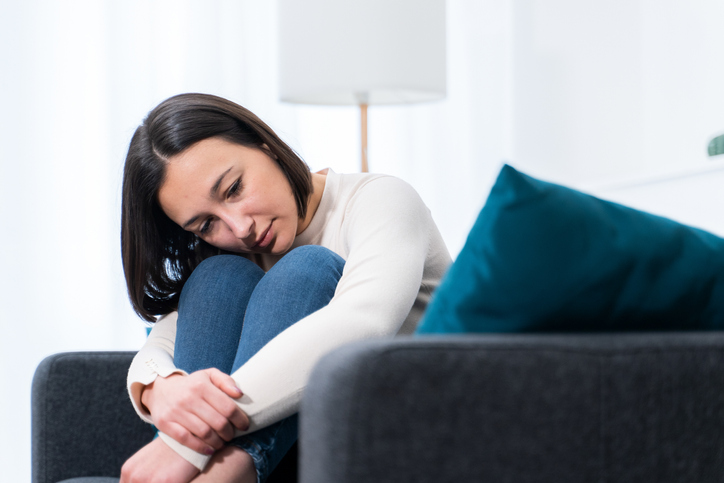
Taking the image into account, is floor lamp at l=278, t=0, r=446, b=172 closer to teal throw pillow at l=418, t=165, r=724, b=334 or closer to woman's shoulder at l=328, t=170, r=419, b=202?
woman's shoulder at l=328, t=170, r=419, b=202

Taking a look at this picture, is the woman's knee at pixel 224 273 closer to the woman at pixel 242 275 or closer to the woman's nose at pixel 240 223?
the woman at pixel 242 275

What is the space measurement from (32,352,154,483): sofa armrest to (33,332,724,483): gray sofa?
0.90 meters

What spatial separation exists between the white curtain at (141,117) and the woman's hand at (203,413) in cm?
148

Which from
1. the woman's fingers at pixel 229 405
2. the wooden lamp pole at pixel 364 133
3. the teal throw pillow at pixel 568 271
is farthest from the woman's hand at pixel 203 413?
the wooden lamp pole at pixel 364 133

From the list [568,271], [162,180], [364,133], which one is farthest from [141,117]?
[568,271]

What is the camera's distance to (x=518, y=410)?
467 mm

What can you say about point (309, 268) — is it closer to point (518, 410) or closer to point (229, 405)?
point (229, 405)

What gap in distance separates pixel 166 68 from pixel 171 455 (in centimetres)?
198

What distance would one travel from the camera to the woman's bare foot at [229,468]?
0.76 m

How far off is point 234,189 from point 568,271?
762 mm

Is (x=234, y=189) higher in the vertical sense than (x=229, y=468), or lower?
higher

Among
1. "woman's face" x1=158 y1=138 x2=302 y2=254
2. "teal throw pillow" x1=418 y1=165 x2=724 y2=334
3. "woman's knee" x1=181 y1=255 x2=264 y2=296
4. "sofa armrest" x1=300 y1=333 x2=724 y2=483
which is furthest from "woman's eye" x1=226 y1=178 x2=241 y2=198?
"sofa armrest" x1=300 y1=333 x2=724 y2=483

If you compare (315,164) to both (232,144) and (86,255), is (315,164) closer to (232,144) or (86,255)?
(86,255)

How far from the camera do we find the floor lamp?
2084 mm
